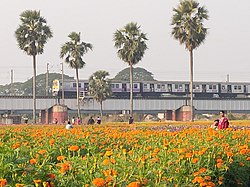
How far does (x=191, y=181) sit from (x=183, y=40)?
41841mm

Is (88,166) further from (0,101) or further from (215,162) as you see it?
(0,101)

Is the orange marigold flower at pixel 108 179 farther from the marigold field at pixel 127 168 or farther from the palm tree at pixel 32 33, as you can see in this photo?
the palm tree at pixel 32 33

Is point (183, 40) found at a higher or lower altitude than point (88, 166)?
higher

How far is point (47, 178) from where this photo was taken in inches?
212

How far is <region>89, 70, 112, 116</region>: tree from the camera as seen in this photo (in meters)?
76.3

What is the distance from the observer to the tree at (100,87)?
3002 inches

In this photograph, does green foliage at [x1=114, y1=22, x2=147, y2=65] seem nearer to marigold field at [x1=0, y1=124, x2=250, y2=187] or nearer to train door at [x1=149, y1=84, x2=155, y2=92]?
train door at [x1=149, y1=84, x2=155, y2=92]

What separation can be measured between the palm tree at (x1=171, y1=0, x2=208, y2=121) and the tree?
29638 mm

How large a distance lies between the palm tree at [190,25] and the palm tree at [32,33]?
37.5 ft

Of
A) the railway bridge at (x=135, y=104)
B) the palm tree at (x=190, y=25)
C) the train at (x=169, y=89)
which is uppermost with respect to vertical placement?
the palm tree at (x=190, y=25)

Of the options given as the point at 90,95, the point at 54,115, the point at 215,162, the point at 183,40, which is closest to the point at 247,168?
the point at 215,162

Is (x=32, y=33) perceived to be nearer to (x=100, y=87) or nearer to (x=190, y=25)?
(x=190, y=25)

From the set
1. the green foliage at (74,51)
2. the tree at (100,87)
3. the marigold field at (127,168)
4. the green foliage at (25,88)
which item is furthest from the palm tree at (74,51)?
the green foliage at (25,88)

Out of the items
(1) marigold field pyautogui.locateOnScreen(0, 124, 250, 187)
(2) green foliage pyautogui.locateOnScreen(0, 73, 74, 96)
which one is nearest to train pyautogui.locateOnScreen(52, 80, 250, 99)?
(1) marigold field pyautogui.locateOnScreen(0, 124, 250, 187)
